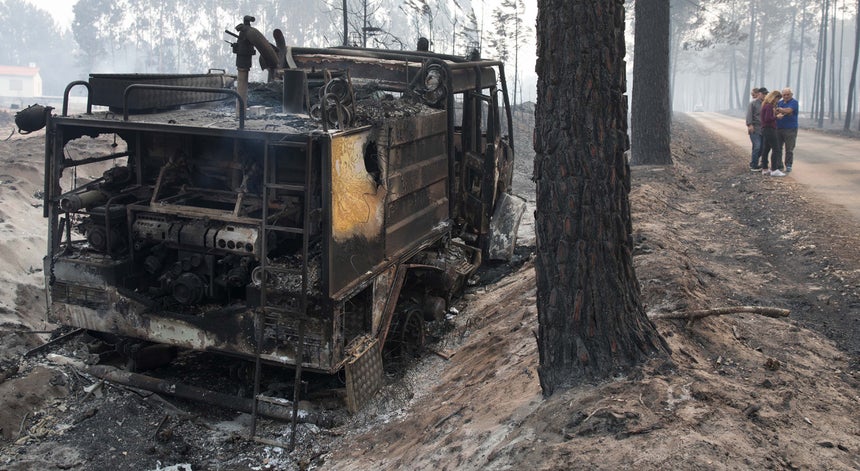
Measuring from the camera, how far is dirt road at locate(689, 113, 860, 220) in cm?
1188

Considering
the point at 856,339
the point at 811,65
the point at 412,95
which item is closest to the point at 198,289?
the point at 412,95

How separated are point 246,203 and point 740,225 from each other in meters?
7.30

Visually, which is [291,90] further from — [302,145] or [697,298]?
[697,298]

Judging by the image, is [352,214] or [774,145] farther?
[774,145]

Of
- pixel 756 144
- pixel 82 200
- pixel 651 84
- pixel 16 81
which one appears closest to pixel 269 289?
pixel 82 200

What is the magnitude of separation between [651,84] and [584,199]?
482 inches

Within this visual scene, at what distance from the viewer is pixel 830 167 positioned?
15.8 metres

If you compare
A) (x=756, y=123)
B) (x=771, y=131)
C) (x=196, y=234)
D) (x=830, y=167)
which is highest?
(x=756, y=123)

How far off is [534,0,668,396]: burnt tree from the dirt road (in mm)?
7274

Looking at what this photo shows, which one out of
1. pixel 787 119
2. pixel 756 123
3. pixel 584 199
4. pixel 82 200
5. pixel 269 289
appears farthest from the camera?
pixel 756 123

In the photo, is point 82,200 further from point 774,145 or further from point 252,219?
point 774,145

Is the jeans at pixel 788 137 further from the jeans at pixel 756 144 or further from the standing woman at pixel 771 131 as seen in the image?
the jeans at pixel 756 144

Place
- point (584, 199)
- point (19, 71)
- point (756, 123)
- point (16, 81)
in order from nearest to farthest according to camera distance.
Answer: point (584, 199) < point (756, 123) < point (19, 71) < point (16, 81)

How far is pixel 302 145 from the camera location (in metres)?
4.99
